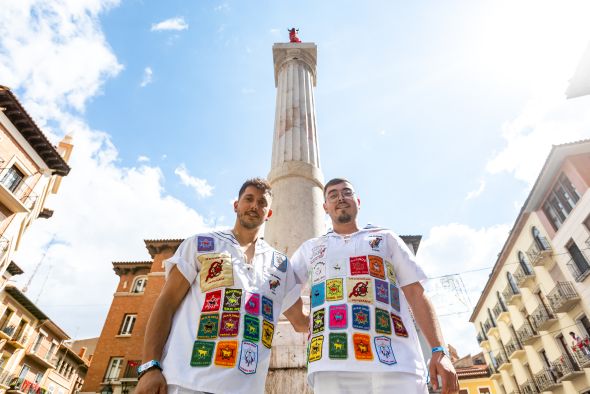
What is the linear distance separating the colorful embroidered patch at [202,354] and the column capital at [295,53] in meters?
8.61

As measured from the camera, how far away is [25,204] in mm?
20734

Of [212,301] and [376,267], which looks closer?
[212,301]

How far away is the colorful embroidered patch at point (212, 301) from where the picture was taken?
2.20 m

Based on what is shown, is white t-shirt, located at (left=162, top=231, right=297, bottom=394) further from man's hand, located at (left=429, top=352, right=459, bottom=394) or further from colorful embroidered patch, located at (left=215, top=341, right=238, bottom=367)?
man's hand, located at (left=429, top=352, right=459, bottom=394)

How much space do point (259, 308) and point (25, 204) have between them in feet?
79.5

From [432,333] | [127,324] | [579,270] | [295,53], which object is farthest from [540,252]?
[127,324]

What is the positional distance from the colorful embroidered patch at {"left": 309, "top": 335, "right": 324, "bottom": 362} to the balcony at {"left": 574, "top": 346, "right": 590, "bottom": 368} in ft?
73.8

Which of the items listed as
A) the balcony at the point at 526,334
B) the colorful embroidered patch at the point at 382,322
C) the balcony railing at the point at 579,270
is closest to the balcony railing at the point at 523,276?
the balcony at the point at 526,334

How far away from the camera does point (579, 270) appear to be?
728 inches

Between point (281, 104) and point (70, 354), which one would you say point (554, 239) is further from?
point (70, 354)

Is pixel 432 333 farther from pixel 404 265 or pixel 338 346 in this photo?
pixel 338 346

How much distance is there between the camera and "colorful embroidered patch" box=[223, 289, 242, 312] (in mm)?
2209

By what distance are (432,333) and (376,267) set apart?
0.54 metres

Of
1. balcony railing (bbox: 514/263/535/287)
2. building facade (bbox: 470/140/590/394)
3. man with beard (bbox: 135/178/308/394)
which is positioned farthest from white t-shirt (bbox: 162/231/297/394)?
balcony railing (bbox: 514/263/535/287)
